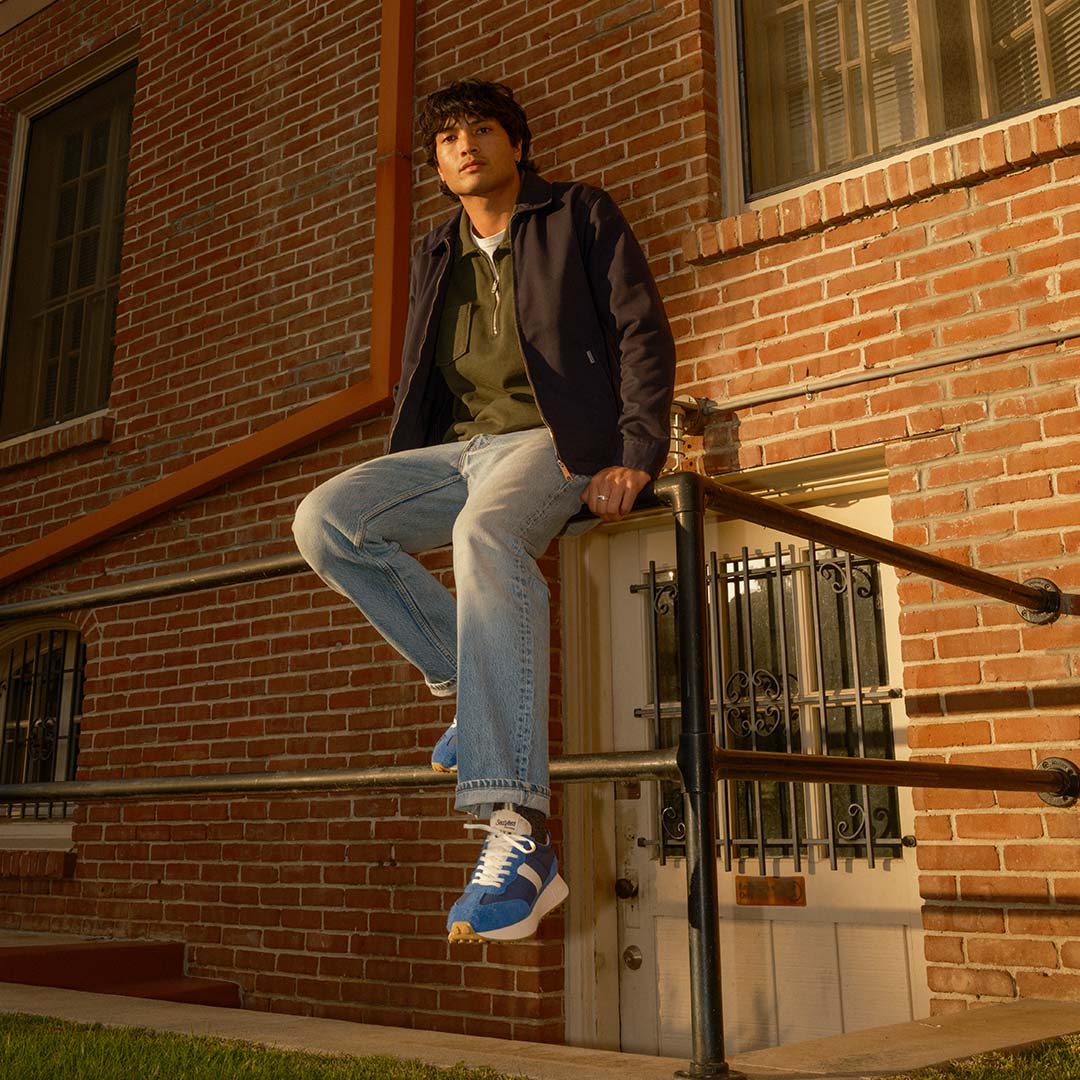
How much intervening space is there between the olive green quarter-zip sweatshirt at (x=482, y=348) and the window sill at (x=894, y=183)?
155 centimetres

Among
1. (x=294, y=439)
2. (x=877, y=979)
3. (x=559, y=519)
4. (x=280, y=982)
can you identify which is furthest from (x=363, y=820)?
(x=559, y=519)

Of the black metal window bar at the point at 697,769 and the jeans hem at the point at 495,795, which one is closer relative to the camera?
the black metal window bar at the point at 697,769

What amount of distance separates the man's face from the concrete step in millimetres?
3258

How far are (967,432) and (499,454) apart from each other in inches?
65.6

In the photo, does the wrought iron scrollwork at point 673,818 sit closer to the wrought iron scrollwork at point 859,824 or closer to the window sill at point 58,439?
the wrought iron scrollwork at point 859,824

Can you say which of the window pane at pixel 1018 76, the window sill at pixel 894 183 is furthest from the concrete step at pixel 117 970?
the window pane at pixel 1018 76

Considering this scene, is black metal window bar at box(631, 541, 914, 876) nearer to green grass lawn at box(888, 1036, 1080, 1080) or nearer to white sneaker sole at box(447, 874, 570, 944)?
green grass lawn at box(888, 1036, 1080, 1080)

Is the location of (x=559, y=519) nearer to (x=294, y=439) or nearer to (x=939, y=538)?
(x=939, y=538)

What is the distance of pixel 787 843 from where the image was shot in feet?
12.8

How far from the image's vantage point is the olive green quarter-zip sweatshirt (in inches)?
98.7

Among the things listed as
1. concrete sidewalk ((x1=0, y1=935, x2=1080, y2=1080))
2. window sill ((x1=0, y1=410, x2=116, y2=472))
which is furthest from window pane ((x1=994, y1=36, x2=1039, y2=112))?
window sill ((x1=0, y1=410, x2=116, y2=472))

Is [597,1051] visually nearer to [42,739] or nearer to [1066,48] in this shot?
[1066,48]

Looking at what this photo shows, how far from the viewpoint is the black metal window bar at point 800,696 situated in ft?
12.4

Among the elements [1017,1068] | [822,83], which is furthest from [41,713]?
[1017,1068]
